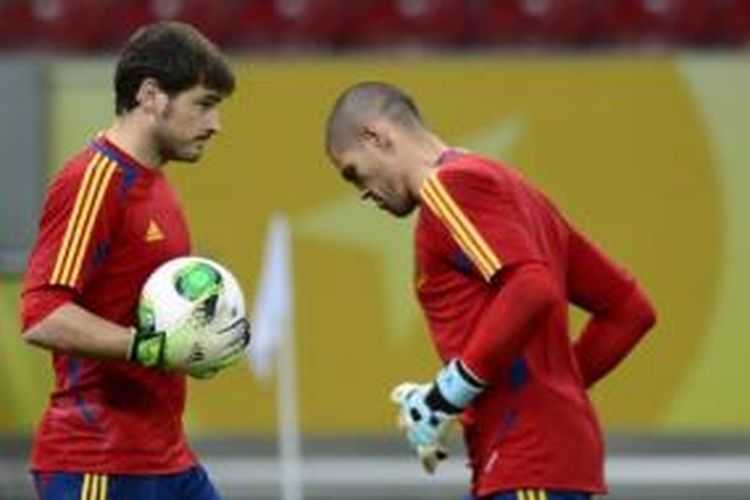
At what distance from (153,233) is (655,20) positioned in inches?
246

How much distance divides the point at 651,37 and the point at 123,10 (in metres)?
2.51

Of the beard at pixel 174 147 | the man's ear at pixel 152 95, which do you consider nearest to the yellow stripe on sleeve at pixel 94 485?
the beard at pixel 174 147

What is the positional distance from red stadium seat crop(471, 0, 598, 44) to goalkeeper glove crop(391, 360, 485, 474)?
20.7ft

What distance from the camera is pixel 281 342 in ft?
35.8

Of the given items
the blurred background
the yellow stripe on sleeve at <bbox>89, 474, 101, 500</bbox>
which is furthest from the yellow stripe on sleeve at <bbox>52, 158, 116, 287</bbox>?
the blurred background

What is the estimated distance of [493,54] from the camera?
11.1 m

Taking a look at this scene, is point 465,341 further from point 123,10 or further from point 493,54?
point 123,10

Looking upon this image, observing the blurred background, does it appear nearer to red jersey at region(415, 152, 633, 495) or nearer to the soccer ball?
the soccer ball

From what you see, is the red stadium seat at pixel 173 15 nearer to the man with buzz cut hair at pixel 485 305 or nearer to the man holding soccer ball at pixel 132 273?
the man holding soccer ball at pixel 132 273

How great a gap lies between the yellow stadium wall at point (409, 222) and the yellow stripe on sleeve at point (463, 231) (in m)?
5.39

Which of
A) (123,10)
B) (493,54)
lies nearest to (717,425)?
(493,54)

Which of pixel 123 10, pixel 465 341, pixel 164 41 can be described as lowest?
pixel 465 341

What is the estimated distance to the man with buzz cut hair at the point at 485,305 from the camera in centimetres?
550

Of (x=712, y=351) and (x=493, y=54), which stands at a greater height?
(x=493, y=54)
